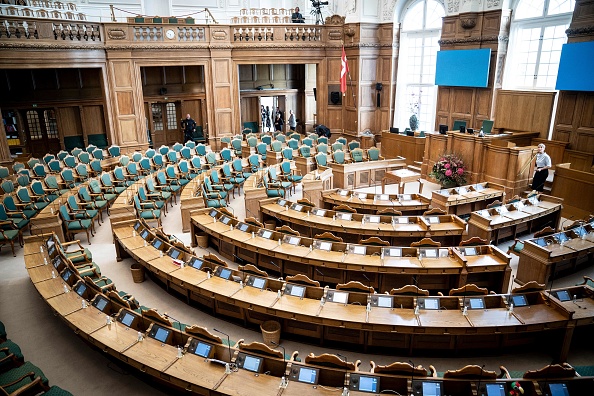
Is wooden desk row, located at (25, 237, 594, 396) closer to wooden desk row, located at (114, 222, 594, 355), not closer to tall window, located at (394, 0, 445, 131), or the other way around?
wooden desk row, located at (114, 222, 594, 355)

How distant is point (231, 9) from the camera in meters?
20.4

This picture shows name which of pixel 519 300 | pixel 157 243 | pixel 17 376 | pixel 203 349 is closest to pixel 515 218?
pixel 519 300

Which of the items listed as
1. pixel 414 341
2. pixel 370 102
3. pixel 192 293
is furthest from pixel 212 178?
pixel 370 102

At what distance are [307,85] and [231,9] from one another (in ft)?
17.0

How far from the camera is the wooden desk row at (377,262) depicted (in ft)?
22.7

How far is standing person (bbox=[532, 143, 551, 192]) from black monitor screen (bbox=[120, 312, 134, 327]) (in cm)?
978

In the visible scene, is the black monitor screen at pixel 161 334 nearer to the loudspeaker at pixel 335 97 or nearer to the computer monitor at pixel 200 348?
the computer monitor at pixel 200 348

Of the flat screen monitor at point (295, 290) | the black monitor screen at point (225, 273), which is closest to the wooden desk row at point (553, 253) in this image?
the flat screen monitor at point (295, 290)

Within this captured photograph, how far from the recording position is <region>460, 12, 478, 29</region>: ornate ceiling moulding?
47.3ft

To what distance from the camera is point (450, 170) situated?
40.3 ft

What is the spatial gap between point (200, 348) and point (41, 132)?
15.8 meters

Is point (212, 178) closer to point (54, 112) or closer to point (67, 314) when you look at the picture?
point (67, 314)

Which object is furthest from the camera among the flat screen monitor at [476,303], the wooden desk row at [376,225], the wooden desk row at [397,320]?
the wooden desk row at [376,225]

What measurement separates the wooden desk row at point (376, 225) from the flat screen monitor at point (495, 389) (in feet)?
14.0
